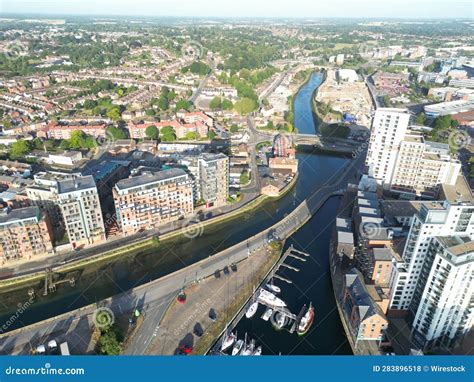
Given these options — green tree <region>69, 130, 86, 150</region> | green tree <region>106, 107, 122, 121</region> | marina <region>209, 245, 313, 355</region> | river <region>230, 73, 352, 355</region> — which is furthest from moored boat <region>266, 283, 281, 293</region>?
green tree <region>106, 107, 122, 121</region>

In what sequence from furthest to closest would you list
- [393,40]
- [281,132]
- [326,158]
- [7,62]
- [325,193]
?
[393,40] < [7,62] < [281,132] < [326,158] < [325,193]

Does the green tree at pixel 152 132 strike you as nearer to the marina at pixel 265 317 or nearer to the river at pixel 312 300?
the river at pixel 312 300

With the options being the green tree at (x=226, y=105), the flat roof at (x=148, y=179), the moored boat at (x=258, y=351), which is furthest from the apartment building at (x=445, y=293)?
the green tree at (x=226, y=105)

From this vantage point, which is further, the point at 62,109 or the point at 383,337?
the point at 62,109

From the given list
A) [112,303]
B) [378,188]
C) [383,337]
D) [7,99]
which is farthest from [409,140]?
[7,99]

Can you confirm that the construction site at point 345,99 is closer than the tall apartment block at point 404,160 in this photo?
No

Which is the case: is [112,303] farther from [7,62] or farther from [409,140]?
[7,62]

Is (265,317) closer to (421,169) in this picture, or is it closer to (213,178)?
(213,178)
